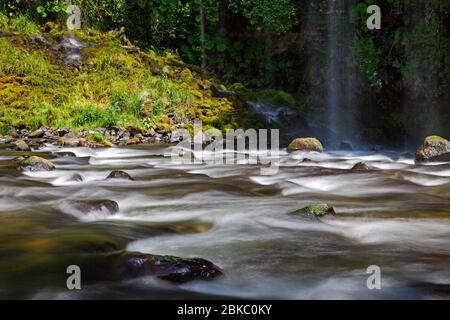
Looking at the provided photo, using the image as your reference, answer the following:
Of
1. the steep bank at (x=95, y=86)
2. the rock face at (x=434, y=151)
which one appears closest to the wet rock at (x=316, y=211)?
the rock face at (x=434, y=151)

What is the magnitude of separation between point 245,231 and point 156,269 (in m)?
1.46

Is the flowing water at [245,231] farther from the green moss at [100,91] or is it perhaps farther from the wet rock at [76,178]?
the green moss at [100,91]

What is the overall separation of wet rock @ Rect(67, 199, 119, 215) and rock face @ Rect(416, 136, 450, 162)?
6.49 metres

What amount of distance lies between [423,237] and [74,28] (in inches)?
622

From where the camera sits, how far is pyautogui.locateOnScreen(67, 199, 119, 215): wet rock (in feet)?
16.1

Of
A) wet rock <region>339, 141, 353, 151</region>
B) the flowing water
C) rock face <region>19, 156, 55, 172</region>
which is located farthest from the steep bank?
the flowing water

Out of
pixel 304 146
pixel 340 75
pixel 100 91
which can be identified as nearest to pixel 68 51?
pixel 100 91

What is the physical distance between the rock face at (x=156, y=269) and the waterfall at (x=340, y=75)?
12.6 meters

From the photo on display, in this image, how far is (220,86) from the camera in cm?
1694

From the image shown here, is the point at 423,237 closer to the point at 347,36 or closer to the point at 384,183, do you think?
the point at 384,183

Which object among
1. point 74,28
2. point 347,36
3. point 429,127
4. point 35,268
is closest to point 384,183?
point 35,268

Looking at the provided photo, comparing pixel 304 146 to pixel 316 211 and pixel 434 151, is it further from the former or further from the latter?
pixel 316 211

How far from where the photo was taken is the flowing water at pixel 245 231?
3.14 metres

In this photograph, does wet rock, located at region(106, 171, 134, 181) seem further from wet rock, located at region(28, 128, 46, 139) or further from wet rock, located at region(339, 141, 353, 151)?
wet rock, located at region(339, 141, 353, 151)
